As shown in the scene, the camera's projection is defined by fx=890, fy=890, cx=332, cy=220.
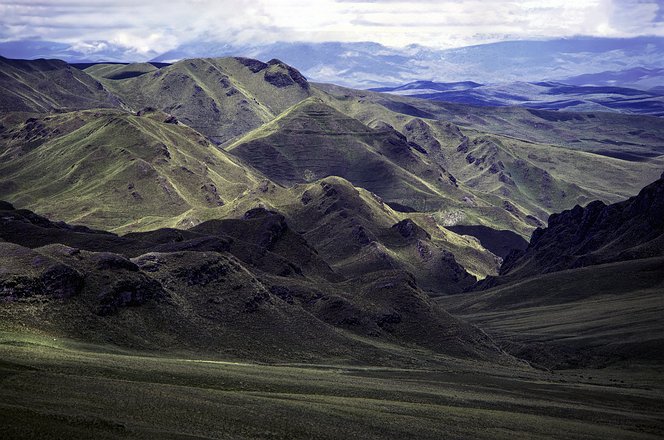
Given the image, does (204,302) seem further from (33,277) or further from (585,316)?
(585,316)

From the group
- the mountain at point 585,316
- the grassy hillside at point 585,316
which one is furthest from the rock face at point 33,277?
the grassy hillside at point 585,316

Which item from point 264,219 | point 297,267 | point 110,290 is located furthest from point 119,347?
point 264,219

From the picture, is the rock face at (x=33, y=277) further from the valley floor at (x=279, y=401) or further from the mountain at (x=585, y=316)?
the mountain at (x=585, y=316)

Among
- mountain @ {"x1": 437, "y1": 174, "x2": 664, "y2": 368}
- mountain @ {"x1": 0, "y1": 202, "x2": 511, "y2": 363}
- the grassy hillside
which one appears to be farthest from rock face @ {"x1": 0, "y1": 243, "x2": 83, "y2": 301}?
the grassy hillside

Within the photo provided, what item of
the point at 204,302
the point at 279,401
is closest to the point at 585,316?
the point at 204,302

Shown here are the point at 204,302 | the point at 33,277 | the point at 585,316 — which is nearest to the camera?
the point at 33,277

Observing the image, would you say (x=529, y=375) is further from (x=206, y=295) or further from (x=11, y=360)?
(x=11, y=360)

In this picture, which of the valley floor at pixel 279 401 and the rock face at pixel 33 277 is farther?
the rock face at pixel 33 277

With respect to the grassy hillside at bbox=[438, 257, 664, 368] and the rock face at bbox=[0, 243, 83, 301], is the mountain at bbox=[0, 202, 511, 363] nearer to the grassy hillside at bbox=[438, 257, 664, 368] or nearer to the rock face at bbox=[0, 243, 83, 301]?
the rock face at bbox=[0, 243, 83, 301]
